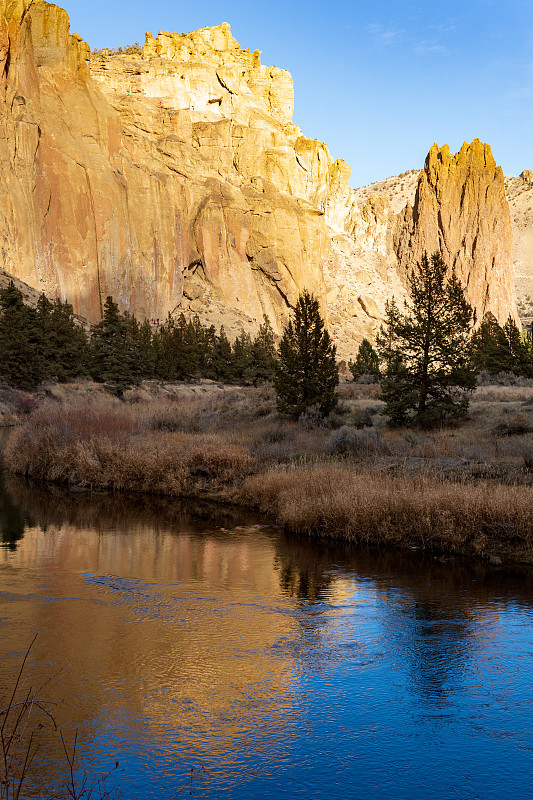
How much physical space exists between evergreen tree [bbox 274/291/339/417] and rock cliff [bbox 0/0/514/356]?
58.0 m

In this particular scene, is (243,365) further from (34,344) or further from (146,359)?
(34,344)

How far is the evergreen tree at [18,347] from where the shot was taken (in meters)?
48.0

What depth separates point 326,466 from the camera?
21.3 metres

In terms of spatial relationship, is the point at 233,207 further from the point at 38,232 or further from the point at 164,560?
the point at 164,560

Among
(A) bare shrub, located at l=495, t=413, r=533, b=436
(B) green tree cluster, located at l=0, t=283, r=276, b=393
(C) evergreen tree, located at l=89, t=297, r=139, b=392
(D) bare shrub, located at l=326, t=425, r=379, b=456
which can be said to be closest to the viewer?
(D) bare shrub, located at l=326, t=425, r=379, b=456

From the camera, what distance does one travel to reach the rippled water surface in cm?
701

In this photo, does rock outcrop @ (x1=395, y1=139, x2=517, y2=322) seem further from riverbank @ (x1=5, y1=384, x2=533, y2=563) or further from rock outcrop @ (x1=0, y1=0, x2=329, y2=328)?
riverbank @ (x1=5, y1=384, x2=533, y2=563)

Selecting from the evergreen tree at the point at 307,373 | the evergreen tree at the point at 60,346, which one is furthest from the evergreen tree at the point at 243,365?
the evergreen tree at the point at 307,373

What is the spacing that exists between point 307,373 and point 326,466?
1034 centimetres

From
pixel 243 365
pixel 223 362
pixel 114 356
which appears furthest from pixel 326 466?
pixel 223 362

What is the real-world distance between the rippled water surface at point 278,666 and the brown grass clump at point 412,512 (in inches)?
26.0

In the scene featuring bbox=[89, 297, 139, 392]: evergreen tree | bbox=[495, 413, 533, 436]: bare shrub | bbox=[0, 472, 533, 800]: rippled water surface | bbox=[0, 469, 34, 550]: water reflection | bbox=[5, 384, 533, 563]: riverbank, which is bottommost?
bbox=[0, 472, 533, 800]: rippled water surface

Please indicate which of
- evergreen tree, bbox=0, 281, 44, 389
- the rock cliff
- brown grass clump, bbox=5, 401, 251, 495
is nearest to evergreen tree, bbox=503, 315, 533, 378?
evergreen tree, bbox=0, 281, 44, 389

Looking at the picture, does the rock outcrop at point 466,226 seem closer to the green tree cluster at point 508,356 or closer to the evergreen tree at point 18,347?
the green tree cluster at point 508,356
